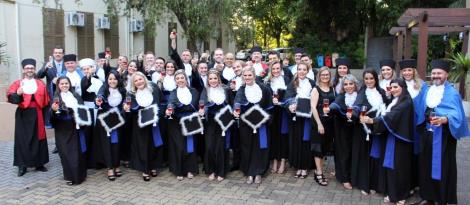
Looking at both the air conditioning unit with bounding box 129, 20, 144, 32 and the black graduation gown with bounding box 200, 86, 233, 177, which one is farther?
the air conditioning unit with bounding box 129, 20, 144, 32

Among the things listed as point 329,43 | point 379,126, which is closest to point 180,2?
point 379,126

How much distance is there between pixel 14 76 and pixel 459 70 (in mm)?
12348

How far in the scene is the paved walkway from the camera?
5.95 meters

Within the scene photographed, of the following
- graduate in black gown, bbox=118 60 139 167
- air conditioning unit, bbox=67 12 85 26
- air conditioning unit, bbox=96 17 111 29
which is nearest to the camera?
graduate in black gown, bbox=118 60 139 167

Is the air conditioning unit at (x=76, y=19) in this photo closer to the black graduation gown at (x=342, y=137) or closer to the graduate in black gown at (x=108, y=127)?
the graduate in black gown at (x=108, y=127)

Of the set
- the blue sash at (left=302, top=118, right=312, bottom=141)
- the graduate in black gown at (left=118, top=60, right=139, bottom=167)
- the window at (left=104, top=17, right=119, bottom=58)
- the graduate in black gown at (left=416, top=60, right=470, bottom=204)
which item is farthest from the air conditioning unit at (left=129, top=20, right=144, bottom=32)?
the graduate in black gown at (left=416, top=60, right=470, bottom=204)

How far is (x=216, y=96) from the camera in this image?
6688mm

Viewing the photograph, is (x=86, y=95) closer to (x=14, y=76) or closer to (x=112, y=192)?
(x=112, y=192)

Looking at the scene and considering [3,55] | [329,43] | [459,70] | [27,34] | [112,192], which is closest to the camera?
[112,192]

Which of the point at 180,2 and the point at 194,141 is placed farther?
the point at 180,2

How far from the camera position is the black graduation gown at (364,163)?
5.88 meters

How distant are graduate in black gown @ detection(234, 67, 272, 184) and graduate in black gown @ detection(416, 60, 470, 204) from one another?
2.17 meters

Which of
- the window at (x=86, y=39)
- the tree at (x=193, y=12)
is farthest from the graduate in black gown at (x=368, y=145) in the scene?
the window at (x=86, y=39)

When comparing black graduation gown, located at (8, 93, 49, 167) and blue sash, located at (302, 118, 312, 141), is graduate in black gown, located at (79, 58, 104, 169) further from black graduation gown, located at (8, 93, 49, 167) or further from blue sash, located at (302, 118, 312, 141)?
blue sash, located at (302, 118, 312, 141)
